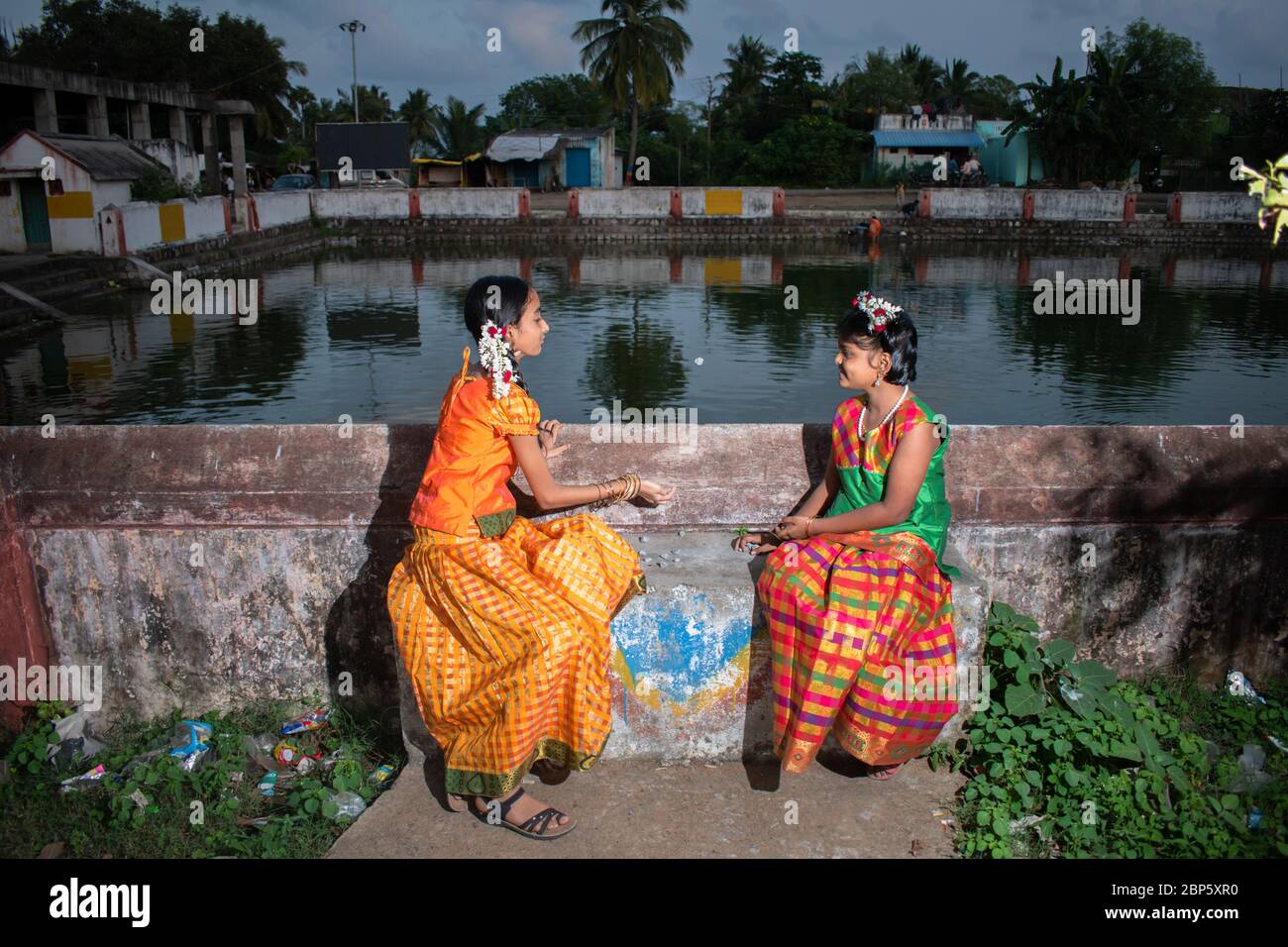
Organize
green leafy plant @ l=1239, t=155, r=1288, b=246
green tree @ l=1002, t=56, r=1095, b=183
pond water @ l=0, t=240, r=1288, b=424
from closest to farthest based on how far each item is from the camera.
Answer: green leafy plant @ l=1239, t=155, r=1288, b=246 < pond water @ l=0, t=240, r=1288, b=424 < green tree @ l=1002, t=56, r=1095, b=183

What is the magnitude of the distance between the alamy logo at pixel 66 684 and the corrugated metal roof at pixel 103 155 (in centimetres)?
1845

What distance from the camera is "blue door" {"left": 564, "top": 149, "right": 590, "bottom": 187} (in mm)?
42750

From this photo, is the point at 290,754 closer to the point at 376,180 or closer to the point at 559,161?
the point at 376,180

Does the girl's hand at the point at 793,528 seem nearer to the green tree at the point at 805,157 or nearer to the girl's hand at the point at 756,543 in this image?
the girl's hand at the point at 756,543

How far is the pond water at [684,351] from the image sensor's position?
10.9m

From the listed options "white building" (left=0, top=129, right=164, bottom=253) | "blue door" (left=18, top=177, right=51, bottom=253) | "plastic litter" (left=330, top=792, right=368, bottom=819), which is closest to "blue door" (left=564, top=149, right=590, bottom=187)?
"white building" (left=0, top=129, right=164, bottom=253)

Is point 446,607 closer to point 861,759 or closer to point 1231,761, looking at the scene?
point 861,759

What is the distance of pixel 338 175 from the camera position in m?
37.4

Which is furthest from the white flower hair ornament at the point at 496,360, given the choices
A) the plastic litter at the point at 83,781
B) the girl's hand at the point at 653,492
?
the plastic litter at the point at 83,781

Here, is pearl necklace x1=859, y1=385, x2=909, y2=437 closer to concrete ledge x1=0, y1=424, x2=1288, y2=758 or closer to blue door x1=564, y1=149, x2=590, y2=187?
concrete ledge x1=0, y1=424, x2=1288, y2=758

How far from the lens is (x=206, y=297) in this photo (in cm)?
1923

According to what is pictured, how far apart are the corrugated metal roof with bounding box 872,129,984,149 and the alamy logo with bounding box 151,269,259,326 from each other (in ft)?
90.4

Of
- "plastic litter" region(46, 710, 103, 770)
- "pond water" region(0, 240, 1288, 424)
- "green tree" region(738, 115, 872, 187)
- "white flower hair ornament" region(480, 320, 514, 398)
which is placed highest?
"green tree" region(738, 115, 872, 187)

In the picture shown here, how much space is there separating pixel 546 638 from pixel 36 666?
2207mm
